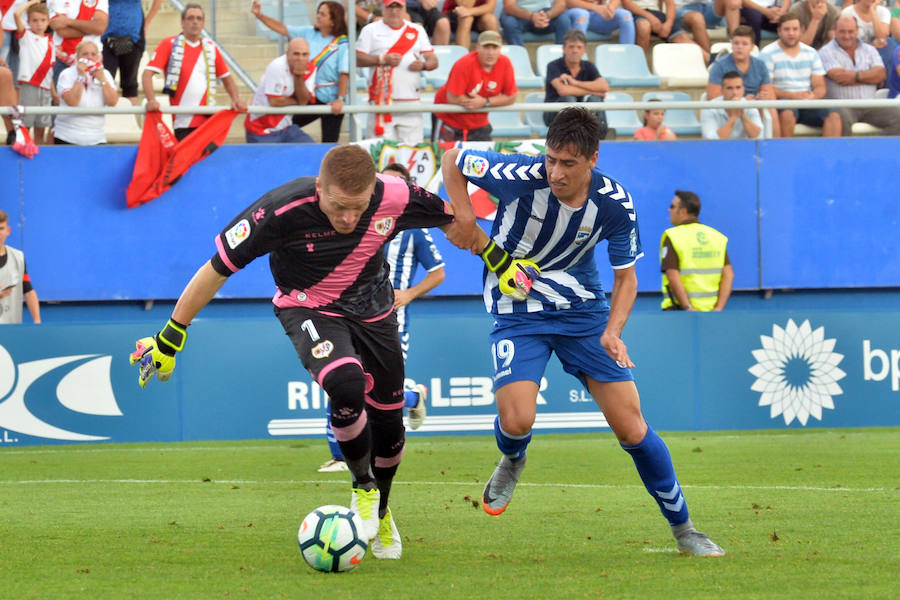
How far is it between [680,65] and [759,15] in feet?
4.12

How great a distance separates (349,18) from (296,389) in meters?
4.08

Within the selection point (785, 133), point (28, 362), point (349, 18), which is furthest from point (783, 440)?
point (28, 362)

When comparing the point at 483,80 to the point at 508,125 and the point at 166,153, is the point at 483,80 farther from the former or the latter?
the point at 166,153

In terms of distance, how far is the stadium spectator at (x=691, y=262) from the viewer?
13570mm

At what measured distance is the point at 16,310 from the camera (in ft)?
42.0

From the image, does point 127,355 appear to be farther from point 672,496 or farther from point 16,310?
point 672,496

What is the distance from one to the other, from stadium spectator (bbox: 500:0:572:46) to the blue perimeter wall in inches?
108

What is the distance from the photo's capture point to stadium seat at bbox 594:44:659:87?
16.4 meters

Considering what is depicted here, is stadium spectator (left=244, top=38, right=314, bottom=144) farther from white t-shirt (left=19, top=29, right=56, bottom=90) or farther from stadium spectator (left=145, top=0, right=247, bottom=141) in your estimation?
white t-shirt (left=19, top=29, right=56, bottom=90)

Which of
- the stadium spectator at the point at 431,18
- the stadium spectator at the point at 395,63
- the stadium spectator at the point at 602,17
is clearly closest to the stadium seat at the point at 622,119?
the stadium spectator at the point at 602,17

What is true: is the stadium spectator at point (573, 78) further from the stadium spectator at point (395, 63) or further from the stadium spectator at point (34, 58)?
the stadium spectator at point (34, 58)

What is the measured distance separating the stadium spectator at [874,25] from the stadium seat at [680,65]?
189cm

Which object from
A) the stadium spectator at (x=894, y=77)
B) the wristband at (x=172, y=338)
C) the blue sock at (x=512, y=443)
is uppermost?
the stadium spectator at (x=894, y=77)

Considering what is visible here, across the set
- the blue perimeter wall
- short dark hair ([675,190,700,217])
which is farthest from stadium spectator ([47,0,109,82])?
short dark hair ([675,190,700,217])
